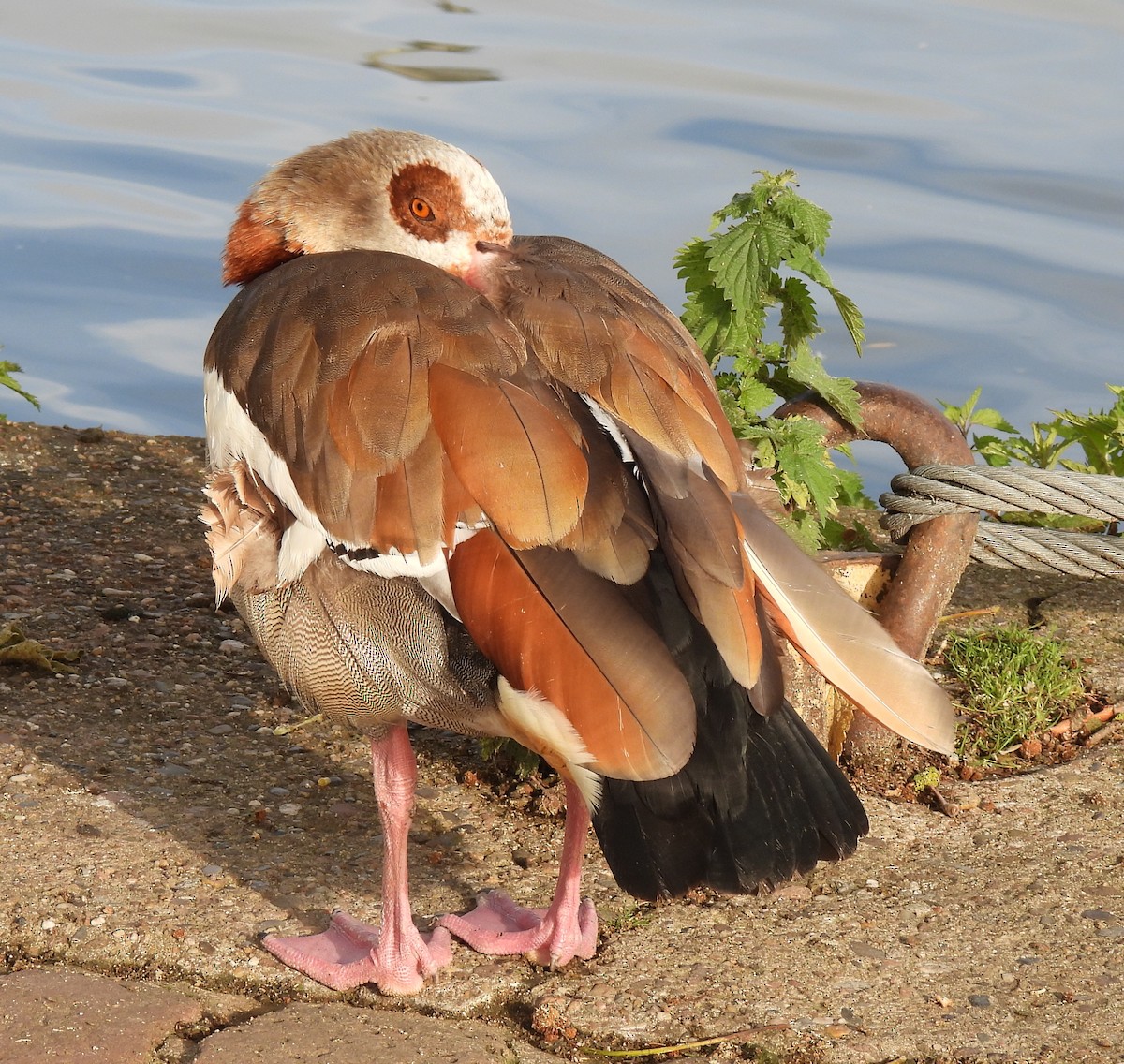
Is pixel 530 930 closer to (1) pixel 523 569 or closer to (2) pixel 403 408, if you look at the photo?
(1) pixel 523 569

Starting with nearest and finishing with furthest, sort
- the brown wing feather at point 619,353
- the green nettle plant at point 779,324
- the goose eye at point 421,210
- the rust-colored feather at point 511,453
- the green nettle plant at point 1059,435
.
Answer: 1. the rust-colored feather at point 511,453
2. the brown wing feather at point 619,353
3. the goose eye at point 421,210
4. the green nettle plant at point 779,324
5. the green nettle plant at point 1059,435

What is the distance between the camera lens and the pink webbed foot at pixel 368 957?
303 centimetres

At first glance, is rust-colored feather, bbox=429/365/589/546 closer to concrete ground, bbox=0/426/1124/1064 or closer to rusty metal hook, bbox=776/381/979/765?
concrete ground, bbox=0/426/1124/1064

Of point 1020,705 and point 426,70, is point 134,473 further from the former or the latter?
point 426,70

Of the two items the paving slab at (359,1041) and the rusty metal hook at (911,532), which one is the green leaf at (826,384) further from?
the paving slab at (359,1041)

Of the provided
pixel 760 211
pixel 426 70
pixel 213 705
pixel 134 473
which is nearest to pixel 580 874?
pixel 213 705

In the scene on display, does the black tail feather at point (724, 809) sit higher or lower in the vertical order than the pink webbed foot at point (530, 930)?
higher

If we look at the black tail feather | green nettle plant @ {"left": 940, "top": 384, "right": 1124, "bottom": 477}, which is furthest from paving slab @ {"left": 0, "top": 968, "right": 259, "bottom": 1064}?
green nettle plant @ {"left": 940, "top": 384, "right": 1124, "bottom": 477}

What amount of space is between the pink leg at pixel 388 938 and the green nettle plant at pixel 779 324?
1251 millimetres

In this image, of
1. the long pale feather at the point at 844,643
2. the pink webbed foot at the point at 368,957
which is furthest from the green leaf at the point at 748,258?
the pink webbed foot at the point at 368,957

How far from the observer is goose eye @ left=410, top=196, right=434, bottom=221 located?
3348mm

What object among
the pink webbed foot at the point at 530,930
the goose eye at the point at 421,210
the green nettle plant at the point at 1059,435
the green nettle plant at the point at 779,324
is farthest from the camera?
the green nettle plant at the point at 1059,435

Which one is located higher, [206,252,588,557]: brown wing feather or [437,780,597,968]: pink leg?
[206,252,588,557]: brown wing feather

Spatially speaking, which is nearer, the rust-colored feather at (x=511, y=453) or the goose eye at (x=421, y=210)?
the rust-colored feather at (x=511, y=453)
